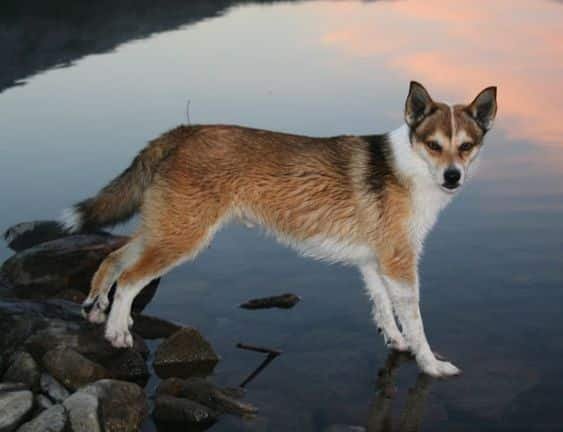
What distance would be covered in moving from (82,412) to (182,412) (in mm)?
856

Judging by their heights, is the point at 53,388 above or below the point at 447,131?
below

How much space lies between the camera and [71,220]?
326 inches

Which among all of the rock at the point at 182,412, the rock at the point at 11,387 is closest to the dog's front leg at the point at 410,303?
the rock at the point at 182,412

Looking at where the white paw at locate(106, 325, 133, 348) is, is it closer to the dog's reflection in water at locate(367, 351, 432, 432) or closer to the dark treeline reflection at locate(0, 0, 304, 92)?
the dog's reflection in water at locate(367, 351, 432, 432)

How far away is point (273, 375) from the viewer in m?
8.08

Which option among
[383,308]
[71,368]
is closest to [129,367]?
[71,368]

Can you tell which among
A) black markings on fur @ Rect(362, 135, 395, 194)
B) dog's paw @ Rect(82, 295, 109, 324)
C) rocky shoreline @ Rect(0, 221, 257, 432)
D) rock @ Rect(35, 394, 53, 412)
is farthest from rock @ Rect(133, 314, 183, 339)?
black markings on fur @ Rect(362, 135, 395, 194)

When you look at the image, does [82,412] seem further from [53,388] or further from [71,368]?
[71,368]

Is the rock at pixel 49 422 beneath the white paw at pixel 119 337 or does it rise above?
above

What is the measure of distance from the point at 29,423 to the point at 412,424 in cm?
312

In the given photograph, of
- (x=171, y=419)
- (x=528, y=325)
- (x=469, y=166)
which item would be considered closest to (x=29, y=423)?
(x=171, y=419)

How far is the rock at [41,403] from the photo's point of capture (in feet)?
23.1

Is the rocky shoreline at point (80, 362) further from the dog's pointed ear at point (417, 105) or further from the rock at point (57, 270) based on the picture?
the dog's pointed ear at point (417, 105)

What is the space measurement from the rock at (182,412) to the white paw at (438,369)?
6.88ft
